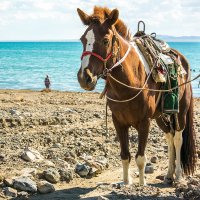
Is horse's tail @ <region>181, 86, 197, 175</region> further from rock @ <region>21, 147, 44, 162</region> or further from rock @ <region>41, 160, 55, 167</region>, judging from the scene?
rock @ <region>21, 147, 44, 162</region>

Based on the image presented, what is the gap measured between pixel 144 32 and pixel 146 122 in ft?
6.08

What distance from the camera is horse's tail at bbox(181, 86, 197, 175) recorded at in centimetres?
869

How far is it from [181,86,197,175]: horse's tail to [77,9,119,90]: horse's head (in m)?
2.76

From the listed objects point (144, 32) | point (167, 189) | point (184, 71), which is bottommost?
point (167, 189)

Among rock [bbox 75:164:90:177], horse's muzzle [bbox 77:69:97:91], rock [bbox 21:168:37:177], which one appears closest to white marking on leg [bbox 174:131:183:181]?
rock [bbox 75:164:90:177]

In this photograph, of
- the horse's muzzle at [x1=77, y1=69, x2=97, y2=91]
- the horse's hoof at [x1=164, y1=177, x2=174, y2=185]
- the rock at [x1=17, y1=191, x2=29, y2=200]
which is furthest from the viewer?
the horse's hoof at [x1=164, y1=177, x2=174, y2=185]

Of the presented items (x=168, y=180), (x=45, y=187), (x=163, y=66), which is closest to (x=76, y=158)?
(x=168, y=180)

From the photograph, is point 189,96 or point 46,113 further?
point 46,113

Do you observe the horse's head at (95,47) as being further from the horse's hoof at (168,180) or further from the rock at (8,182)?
the horse's hoof at (168,180)

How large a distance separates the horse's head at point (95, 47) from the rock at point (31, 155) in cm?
313

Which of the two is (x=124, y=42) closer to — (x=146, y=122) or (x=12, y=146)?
(x=146, y=122)

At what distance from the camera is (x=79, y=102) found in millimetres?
19375

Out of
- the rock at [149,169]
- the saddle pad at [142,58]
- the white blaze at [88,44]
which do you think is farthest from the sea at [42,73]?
the white blaze at [88,44]

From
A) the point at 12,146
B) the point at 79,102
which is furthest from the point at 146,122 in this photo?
the point at 79,102
